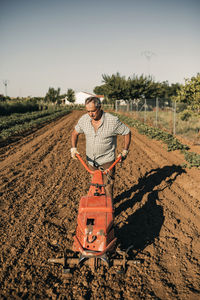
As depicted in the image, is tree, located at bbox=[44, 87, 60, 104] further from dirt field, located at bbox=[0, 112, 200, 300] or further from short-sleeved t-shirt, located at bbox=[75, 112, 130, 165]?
short-sleeved t-shirt, located at bbox=[75, 112, 130, 165]

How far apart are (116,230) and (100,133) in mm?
1691

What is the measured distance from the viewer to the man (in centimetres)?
305

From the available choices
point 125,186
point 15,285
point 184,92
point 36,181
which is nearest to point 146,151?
point 184,92

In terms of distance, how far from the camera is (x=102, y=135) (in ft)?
10.3

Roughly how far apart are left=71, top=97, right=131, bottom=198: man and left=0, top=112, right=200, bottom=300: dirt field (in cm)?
105

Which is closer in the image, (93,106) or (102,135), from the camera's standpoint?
(93,106)

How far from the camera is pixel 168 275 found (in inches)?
109

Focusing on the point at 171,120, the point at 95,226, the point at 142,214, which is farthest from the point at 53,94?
the point at 95,226

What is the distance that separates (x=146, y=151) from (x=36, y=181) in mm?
5146

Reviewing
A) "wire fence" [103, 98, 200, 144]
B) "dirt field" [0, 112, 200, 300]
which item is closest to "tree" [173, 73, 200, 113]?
"wire fence" [103, 98, 200, 144]

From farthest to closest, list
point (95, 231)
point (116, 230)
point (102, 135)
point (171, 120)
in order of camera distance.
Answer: point (171, 120)
point (116, 230)
point (102, 135)
point (95, 231)

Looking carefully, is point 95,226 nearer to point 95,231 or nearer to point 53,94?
point 95,231

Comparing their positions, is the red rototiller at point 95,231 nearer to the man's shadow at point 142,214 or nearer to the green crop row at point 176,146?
the man's shadow at point 142,214

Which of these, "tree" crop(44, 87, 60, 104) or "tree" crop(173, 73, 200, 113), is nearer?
"tree" crop(173, 73, 200, 113)
